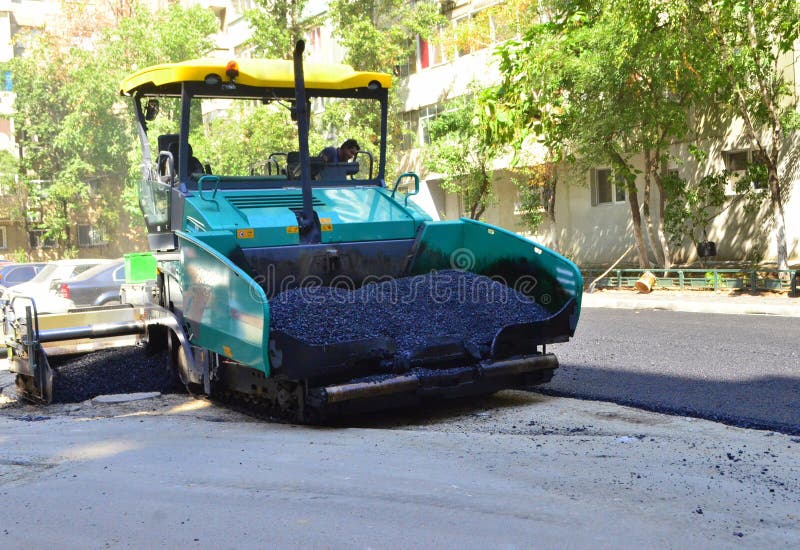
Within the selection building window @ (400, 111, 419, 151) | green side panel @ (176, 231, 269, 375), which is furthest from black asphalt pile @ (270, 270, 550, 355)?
building window @ (400, 111, 419, 151)

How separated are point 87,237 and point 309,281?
4130 centimetres

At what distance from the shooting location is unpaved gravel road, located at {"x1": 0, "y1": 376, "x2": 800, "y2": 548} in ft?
12.8

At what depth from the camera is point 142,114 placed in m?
8.81

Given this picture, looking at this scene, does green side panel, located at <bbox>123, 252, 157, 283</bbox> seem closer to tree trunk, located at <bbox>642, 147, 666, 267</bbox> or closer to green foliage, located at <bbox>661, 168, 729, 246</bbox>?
tree trunk, located at <bbox>642, 147, 666, 267</bbox>

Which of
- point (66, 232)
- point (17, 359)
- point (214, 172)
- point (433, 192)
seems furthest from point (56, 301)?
point (66, 232)

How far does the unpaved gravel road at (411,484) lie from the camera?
3900 millimetres

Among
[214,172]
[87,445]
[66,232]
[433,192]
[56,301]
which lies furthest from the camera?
[66,232]

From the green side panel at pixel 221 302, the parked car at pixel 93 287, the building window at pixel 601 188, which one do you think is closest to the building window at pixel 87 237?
the building window at pixel 601 188

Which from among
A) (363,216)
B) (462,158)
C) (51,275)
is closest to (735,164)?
(462,158)

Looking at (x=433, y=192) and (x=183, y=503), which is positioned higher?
(x=433, y=192)

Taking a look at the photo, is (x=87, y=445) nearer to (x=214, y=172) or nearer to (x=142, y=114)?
(x=214, y=172)

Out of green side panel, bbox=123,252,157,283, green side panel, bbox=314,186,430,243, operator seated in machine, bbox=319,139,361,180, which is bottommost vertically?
green side panel, bbox=123,252,157,283

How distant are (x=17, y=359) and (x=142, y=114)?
2639 millimetres

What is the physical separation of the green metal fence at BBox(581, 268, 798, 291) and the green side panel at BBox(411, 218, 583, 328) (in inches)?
396
